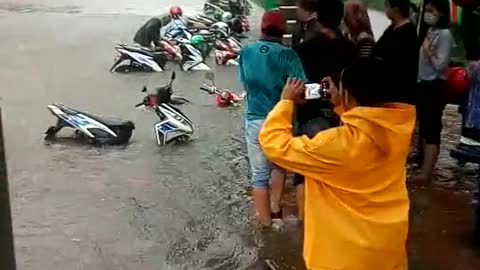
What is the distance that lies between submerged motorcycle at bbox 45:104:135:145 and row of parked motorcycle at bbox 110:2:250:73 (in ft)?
15.2

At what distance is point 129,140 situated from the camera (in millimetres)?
10289

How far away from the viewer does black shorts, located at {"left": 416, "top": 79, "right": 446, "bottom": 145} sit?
8.05 metres

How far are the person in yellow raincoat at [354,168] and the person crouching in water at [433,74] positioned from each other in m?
3.67

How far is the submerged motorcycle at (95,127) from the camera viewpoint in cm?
1015

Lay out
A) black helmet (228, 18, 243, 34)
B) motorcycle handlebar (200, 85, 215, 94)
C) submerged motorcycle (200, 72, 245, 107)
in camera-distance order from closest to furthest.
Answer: submerged motorcycle (200, 72, 245, 107) < motorcycle handlebar (200, 85, 215, 94) < black helmet (228, 18, 243, 34)

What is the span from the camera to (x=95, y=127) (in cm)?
1017

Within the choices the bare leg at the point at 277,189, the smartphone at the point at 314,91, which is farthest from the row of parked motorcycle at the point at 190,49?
the smartphone at the point at 314,91

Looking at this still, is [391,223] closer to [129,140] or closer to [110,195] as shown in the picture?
[110,195]

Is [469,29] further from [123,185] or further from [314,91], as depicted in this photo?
[314,91]

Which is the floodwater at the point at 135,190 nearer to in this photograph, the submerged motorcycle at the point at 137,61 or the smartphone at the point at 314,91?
the submerged motorcycle at the point at 137,61

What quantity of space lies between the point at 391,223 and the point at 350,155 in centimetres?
40

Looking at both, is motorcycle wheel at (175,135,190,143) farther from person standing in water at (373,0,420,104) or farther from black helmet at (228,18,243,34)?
black helmet at (228,18,243,34)

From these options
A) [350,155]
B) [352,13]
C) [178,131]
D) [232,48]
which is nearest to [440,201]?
[352,13]

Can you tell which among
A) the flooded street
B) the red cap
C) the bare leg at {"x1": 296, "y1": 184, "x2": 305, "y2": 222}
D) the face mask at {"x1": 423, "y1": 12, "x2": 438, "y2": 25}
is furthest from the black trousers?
the red cap
